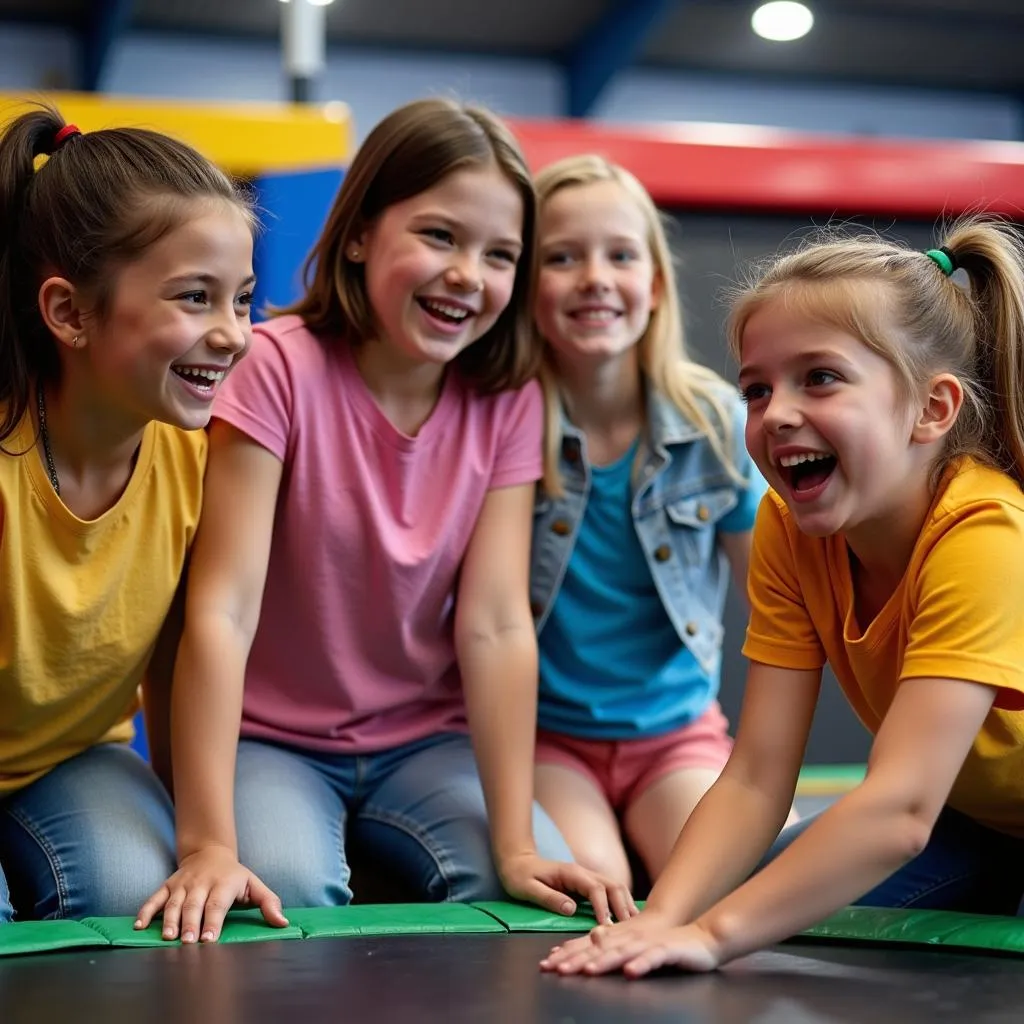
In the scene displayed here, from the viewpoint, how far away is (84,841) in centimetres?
114

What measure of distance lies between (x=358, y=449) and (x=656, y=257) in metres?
0.41

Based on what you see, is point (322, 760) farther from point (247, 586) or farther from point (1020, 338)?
point (1020, 338)

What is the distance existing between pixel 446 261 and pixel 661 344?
30cm

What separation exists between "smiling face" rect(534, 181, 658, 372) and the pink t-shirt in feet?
0.56

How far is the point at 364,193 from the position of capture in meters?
1.37

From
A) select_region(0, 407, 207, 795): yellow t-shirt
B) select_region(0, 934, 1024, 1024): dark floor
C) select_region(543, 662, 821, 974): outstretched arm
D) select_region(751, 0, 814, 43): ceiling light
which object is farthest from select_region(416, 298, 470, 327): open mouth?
select_region(751, 0, 814, 43): ceiling light

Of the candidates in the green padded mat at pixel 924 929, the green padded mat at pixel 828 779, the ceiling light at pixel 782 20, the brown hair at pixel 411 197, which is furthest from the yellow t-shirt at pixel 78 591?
the ceiling light at pixel 782 20

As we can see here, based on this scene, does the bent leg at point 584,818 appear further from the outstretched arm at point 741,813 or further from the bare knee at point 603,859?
the outstretched arm at point 741,813

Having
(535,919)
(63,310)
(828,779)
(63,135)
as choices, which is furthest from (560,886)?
(828,779)

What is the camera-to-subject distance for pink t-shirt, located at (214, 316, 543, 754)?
1335 millimetres

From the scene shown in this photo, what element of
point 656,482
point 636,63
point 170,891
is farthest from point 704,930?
point 636,63

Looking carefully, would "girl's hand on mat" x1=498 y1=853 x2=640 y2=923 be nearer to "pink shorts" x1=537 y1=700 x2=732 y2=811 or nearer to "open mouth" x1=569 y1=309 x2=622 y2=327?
"pink shorts" x1=537 y1=700 x2=732 y2=811

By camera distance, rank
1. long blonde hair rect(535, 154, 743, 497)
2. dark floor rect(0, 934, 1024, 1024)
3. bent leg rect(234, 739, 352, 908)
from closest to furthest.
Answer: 1. dark floor rect(0, 934, 1024, 1024)
2. bent leg rect(234, 739, 352, 908)
3. long blonde hair rect(535, 154, 743, 497)

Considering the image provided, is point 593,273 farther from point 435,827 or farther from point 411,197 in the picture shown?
point 435,827
